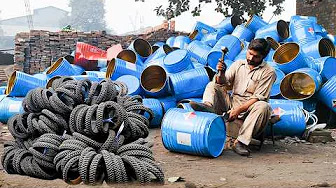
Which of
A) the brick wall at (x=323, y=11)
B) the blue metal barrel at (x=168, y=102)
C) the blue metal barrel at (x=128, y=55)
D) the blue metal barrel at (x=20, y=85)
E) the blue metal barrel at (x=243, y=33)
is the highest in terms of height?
the brick wall at (x=323, y=11)

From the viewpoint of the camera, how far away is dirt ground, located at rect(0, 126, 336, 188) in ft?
10.2

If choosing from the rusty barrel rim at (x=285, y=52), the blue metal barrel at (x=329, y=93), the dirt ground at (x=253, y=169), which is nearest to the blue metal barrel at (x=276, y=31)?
the rusty barrel rim at (x=285, y=52)

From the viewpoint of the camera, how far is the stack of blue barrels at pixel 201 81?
4.16 meters

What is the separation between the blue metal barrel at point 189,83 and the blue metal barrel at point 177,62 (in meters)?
0.33

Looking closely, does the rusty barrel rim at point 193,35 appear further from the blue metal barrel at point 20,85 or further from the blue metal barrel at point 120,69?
the blue metal barrel at point 20,85

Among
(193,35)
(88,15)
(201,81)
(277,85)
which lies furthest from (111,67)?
(88,15)

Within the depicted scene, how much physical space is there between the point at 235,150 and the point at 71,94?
74.2 inches

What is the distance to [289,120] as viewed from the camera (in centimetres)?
502

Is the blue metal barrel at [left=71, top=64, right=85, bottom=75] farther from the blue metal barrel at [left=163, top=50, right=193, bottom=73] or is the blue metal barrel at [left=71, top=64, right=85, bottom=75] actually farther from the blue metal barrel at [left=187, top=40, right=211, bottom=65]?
the blue metal barrel at [left=187, top=40, right=211, bottom=65]


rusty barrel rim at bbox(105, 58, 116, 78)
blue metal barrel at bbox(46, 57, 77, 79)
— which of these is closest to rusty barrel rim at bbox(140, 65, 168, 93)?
rusty barrel rim at bbox(105, 58, 116, 78)

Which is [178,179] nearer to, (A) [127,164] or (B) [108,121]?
(A) [127,164]

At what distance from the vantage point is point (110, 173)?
2.90m

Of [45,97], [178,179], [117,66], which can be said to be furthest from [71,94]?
[117,66]

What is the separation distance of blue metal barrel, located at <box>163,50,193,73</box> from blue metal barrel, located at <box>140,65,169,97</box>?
0.13 meters
